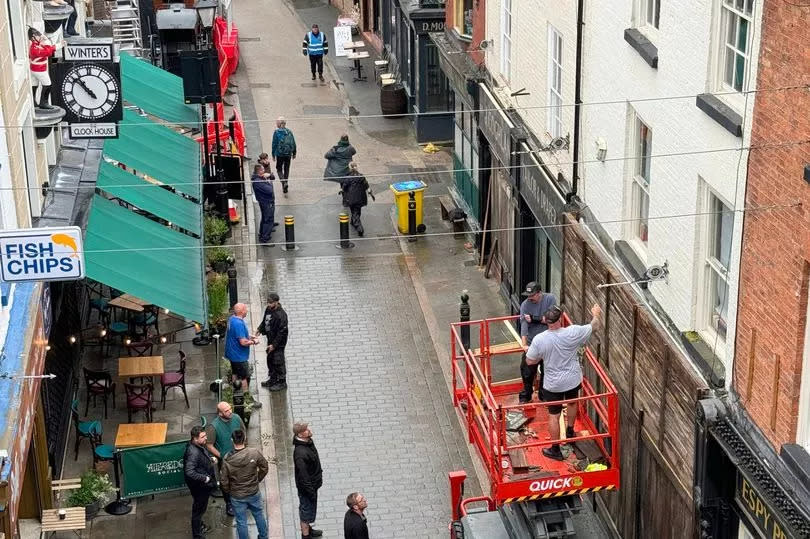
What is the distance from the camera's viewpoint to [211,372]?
24.2m

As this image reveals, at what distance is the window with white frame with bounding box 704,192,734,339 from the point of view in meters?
15.0

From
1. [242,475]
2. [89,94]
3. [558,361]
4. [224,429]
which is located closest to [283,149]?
[89,94]

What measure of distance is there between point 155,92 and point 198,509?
1429cm

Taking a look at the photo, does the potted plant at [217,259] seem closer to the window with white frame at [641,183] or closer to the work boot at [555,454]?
the window with white frame at [641,183]

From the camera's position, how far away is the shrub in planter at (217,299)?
25391mm

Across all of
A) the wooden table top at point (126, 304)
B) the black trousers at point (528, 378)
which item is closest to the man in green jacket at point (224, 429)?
the black trousers at point (528, 378)

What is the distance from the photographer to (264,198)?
2975 cm

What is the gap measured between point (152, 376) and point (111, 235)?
247 cm

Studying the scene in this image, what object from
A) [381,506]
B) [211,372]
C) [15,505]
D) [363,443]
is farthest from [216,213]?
[15,505]

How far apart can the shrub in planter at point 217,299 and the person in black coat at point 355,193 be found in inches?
169

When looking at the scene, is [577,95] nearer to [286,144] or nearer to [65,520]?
[65,520]

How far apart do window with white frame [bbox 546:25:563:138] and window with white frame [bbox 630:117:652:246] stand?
3696 mm

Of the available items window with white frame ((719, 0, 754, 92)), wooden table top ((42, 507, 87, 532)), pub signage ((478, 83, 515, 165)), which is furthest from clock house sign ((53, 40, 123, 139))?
window with white frame ((719, 0, 754, 92))

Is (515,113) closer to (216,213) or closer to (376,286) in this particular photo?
(376,286)
